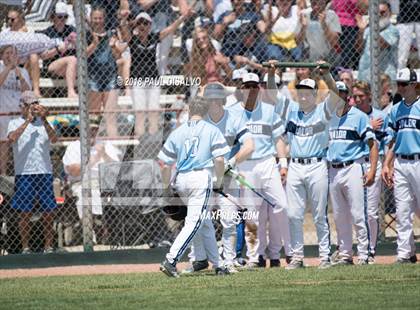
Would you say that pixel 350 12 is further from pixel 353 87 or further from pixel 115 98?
pixel 115 98

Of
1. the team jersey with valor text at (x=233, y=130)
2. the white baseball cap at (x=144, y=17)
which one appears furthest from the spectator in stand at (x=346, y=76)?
the white baseball cap at (x=144, y=17)

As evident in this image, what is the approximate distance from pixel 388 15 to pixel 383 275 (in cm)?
527

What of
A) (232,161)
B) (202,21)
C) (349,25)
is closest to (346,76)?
(349,25)

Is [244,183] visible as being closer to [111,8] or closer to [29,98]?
[29,98]

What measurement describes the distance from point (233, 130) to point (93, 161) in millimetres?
2338

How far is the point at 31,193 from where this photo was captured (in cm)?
1409

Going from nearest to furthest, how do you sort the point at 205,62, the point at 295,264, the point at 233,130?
the point at 295,264
the point at 233,130
the point at 205,62

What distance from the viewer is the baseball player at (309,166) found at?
489 inches

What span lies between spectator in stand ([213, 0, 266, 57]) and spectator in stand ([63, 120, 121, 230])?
7.19 ft

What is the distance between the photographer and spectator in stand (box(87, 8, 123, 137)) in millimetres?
14453

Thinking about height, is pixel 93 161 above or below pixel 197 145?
below

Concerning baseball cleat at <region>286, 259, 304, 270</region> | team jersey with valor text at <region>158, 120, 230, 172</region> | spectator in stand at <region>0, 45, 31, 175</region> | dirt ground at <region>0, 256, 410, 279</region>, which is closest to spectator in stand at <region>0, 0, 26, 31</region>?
spectator in stand at <region>0, 45, 31, 175</region>

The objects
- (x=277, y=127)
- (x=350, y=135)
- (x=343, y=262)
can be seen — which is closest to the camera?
(x=350, y=135)

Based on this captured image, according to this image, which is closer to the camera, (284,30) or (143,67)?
(143,67)
